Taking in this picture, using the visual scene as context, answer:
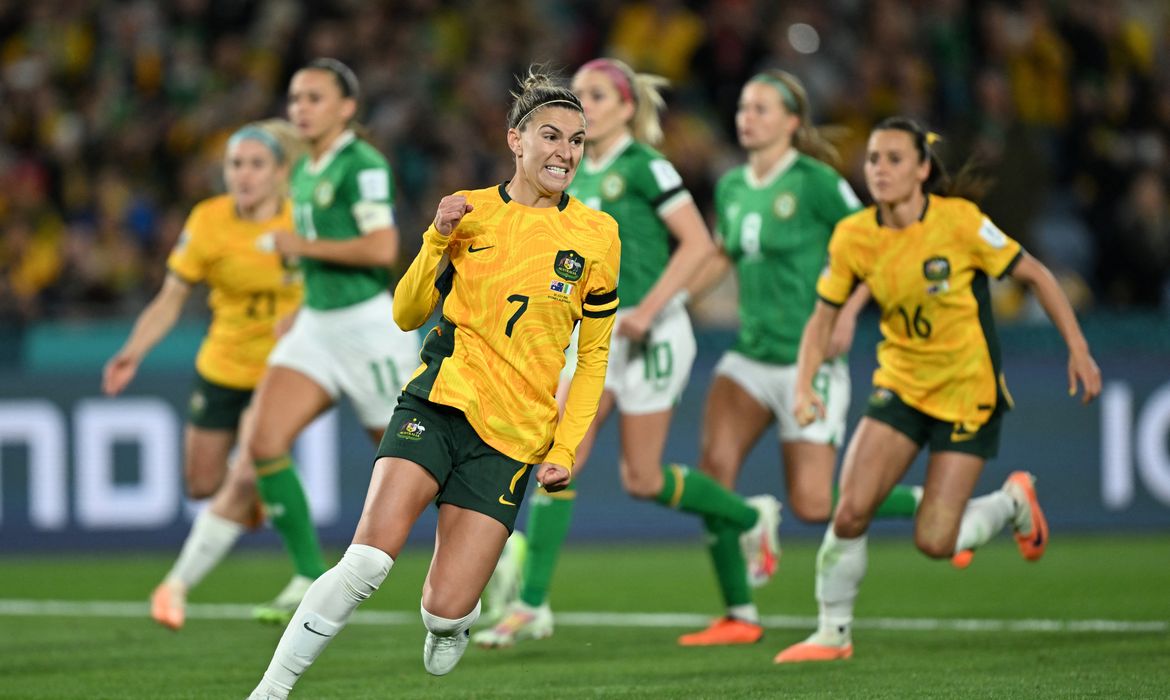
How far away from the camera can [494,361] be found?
18.5ft

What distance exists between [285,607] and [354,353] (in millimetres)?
1411

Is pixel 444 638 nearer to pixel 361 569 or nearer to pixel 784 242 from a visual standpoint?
pixel 361 569

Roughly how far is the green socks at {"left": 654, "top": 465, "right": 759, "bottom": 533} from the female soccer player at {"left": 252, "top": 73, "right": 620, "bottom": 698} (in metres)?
2.14

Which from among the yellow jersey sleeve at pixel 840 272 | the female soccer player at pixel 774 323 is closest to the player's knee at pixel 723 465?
the female soccer player at pixel 774 323

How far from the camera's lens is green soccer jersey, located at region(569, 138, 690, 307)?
7.98 meters

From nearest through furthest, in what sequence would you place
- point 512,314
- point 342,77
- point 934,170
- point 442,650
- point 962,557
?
point 512,314, point 442,650, point 934,170, point 962,557, point 342,77

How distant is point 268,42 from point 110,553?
607 centimetres

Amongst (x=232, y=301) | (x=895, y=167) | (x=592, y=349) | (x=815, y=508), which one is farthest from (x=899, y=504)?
(x=232, y=301)

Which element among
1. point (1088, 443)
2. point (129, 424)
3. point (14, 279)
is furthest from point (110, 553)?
point (1088, 443)

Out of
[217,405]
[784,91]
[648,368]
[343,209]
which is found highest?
[784,91]

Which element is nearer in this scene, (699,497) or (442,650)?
(442,650)

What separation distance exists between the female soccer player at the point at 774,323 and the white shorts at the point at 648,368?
1.00 ft

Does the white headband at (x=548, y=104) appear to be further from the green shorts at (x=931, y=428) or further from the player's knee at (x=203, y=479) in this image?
the player's knee at (x=203, y=479)

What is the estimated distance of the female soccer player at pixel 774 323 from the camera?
26.5 ft
